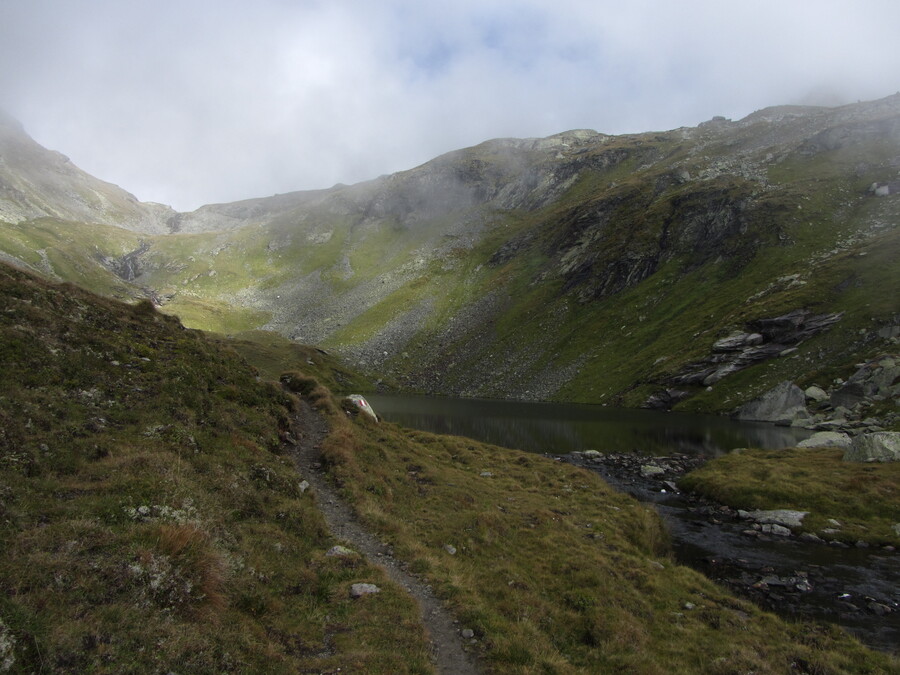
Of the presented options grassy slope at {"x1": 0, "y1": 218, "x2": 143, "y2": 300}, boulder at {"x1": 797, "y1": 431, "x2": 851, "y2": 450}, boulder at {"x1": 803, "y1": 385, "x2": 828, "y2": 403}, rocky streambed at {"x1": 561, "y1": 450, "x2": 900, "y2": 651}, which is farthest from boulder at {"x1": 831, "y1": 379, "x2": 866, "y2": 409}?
grassy slope at {"x1": 0, "y1": 218, "x2": 143, "y2": 300}

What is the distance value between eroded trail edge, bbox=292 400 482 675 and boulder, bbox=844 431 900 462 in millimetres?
42625

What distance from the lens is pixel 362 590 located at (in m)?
13.2

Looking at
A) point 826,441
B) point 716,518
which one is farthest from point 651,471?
point 826,441

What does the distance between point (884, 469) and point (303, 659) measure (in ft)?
148

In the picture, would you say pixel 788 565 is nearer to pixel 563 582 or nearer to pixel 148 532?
pixel 563 582

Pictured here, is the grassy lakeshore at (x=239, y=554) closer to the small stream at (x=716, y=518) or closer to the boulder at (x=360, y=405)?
the small stream at (x=716, y=518)

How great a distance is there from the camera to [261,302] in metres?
196

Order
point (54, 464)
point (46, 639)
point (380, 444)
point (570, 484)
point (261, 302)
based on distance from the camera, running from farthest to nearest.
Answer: point (261, 302), point (570, 484), point (380, 444), point (54, 464), point (46, 639)

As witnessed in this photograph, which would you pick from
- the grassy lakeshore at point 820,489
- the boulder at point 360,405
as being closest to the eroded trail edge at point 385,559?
the boulder at point 360,405

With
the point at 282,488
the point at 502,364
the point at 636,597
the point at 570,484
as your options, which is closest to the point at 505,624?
the point at 636,597

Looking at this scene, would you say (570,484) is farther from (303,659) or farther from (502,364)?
(502,364)

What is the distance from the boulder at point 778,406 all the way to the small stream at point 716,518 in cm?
456

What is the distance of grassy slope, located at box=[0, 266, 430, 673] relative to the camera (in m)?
7.56

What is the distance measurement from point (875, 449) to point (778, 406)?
42.0 metres
